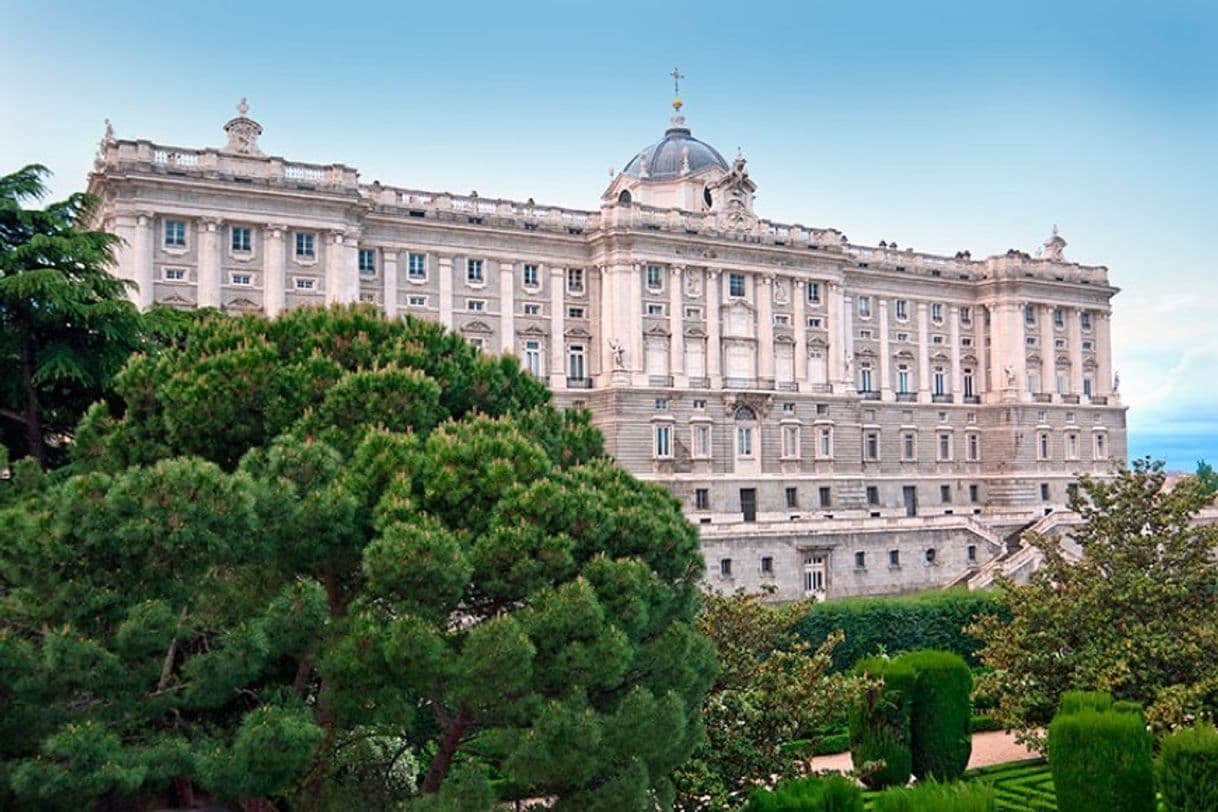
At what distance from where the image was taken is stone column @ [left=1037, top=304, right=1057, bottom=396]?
2418 inches

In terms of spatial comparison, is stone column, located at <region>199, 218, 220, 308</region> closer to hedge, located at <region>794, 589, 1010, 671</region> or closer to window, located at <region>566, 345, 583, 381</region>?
window, located at <region>566, 345, 583, 381</region>

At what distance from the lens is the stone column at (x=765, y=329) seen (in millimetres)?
52281

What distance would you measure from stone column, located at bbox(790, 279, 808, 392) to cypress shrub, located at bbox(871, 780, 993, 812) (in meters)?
41.2

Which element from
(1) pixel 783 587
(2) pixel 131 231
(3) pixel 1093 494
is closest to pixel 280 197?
(2) pixel 131 231

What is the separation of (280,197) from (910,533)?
2960cm

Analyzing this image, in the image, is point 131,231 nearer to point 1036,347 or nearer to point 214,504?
point 214,504

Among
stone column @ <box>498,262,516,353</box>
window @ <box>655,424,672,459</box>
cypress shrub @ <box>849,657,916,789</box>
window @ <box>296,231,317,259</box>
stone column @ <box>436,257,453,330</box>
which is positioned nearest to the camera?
cypress shrub @ <box>849,657,916,789</box>

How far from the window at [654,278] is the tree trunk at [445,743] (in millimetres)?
37970

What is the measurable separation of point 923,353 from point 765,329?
39.4ft

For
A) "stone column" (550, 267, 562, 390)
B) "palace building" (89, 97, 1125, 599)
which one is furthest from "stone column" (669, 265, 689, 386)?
"stone column" (550, 267, 562, 390)

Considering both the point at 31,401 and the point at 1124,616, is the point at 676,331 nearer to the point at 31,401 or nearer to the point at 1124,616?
the point at 1124,616

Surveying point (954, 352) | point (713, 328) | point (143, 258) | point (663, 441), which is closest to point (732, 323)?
point (713, 328)

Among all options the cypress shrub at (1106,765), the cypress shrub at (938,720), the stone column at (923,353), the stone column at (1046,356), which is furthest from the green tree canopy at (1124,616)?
the stone column at (1046,356)

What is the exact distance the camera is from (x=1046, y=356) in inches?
2420
